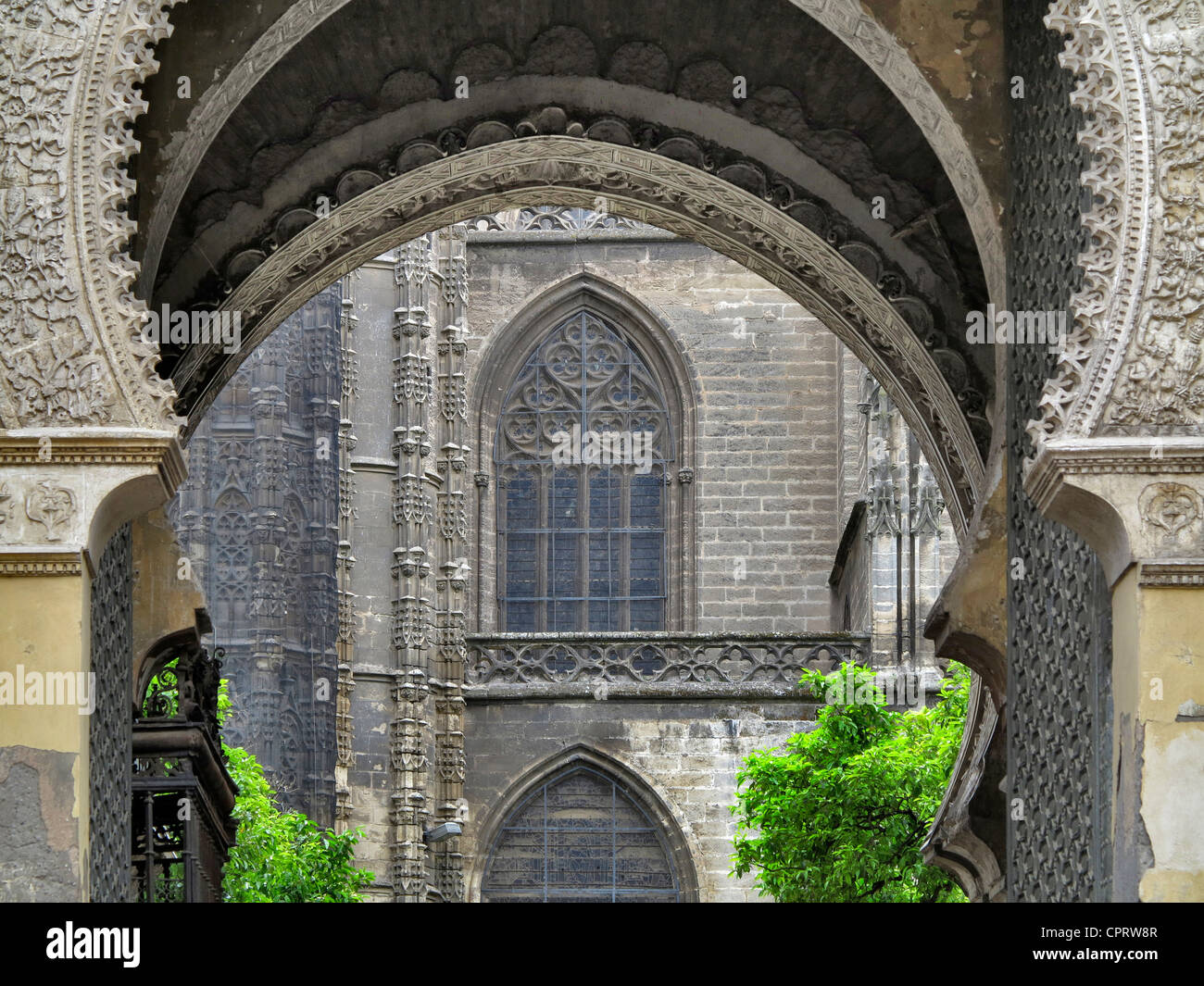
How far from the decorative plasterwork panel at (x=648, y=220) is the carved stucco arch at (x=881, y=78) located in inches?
57.3

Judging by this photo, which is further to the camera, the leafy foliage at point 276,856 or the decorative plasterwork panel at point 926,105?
the leafy foliage at point 276,856

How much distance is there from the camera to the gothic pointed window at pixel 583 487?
127 ft

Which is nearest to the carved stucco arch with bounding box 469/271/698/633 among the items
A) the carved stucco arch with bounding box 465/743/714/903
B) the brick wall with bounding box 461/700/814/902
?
the brick wall with bounding box 461/700/814/902

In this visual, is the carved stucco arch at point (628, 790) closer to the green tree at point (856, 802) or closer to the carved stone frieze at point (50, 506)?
the green tree at point (856, 802)

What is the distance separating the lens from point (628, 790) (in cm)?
3556

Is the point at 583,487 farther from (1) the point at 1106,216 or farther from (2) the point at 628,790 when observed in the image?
(1) the point at 1106,216

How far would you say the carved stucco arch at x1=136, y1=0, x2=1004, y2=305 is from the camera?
11.6m

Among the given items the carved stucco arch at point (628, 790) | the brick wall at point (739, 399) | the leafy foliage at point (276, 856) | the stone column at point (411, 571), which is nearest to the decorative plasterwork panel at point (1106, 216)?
the leafy foliage at point (276, 856)

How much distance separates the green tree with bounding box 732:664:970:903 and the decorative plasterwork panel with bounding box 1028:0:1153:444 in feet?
37.6

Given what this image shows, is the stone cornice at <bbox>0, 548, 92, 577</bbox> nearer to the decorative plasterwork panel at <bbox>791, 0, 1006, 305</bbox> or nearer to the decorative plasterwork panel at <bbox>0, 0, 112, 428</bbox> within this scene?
the decorative plasterwork panel at <bbox>0, 0, 112, 428</bbox>

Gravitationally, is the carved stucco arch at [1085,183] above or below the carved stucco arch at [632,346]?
below

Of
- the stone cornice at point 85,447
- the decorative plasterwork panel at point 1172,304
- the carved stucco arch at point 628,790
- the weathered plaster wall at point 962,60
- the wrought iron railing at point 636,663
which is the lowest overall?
the stone cornice at point 85,447

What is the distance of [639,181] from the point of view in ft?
45.8

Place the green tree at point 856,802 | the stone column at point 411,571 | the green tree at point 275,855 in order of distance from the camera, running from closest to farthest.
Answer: the green tree at point 856,802 → the green tree at point 275,855 → the stone column at point 411,571
